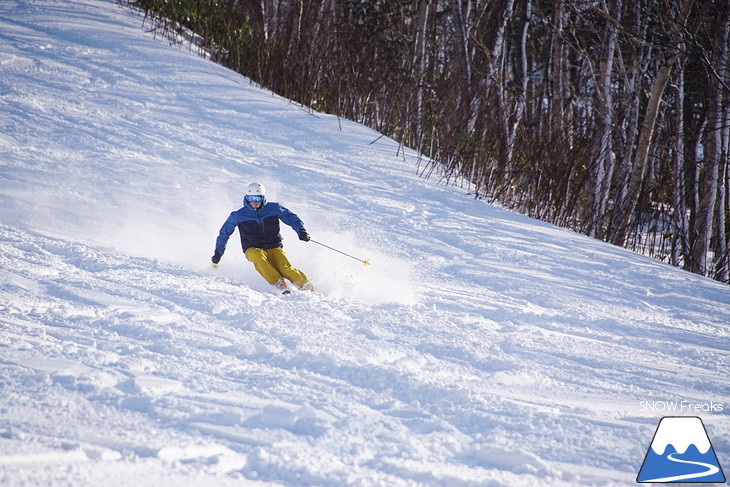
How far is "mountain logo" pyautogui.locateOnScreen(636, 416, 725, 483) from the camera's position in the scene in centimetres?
209

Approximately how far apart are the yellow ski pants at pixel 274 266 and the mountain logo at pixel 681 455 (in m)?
2.67

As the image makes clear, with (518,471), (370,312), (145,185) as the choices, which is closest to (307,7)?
(145,185)

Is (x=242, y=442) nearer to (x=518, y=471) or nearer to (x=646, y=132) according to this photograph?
(x=518, y=471)

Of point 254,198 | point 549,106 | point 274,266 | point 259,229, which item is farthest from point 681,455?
point 549,106

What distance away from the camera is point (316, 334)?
3.08 metres

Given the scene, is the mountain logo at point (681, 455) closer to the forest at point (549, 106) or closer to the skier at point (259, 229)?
the skier at point (259, 229)

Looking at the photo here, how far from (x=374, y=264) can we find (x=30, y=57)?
26.8ft

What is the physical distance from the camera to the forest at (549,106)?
6.78m

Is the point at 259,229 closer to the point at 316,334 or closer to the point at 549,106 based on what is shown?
the point at 316,334

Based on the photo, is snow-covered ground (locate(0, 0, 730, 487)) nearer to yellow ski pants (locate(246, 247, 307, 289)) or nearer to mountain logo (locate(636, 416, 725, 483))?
mountain logo (locate(636, 416, 725, 483))

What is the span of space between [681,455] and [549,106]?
7.10m

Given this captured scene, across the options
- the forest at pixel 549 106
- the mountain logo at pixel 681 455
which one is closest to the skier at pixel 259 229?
the mountain logo at pixel 681 455

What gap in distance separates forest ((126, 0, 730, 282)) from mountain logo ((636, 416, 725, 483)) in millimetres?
4089

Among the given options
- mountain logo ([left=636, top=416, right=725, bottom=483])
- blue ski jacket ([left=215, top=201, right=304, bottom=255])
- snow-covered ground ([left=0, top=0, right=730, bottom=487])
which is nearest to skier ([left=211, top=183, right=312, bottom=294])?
blue ski jacket ([left=215, top=201, right=304, bottom=255])
